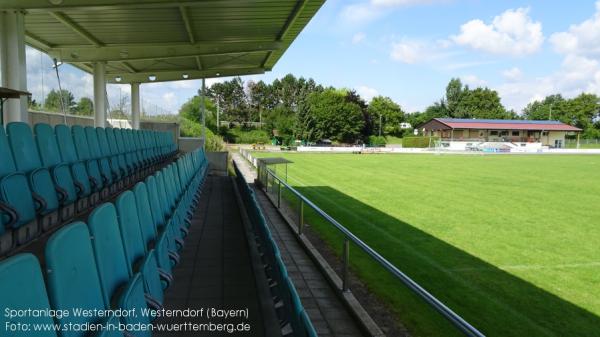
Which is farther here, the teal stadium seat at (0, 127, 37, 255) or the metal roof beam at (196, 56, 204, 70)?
the metal roof beam at (196, 56, 204, 70)

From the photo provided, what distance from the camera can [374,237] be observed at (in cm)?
915

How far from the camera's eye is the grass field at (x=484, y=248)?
542 cm

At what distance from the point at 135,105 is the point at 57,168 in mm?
15694

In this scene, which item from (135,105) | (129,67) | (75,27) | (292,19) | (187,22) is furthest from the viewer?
(135,105)

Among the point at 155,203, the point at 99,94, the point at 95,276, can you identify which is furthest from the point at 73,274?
the point at 99,94

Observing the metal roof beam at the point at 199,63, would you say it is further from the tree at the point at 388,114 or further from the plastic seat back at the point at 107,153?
the tree at the point at 388,114

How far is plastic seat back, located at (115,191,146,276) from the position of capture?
2.44 meters

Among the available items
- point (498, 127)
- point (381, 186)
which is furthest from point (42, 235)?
point (498, 127)

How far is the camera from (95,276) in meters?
1.85

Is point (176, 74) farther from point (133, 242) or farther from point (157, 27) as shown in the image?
point (133, 242)

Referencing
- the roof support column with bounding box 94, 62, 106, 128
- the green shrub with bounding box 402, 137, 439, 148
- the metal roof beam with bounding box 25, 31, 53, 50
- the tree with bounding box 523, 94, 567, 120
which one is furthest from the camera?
the tree with bounding box 523, 94, 567, 120

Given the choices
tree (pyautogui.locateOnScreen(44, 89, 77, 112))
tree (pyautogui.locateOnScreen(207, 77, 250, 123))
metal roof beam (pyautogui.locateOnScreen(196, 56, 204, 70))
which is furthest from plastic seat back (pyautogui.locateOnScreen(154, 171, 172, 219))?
tree (pyautogui.locateOnScreen(207, 77, 250, 123))

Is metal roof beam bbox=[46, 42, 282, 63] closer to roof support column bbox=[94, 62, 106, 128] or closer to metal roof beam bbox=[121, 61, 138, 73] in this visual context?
roof support column bbox=[94, 62, 106, 128]

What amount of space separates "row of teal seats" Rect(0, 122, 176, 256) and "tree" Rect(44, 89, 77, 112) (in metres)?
7.64
